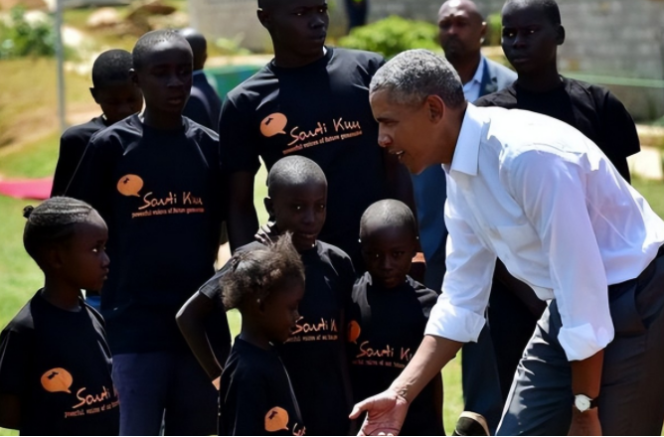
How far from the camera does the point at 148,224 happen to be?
5.00 meters

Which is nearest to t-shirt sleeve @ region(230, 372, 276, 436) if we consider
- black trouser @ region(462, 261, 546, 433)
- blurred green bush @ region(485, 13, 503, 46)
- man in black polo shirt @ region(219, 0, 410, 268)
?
man in black polo shirt @ region(219, 0, 410, 268)

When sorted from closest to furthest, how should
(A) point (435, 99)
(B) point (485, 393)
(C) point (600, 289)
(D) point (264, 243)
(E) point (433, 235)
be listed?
(C) point (600, 289)
(A) point (435, 99)
(D) point (264, 243)
(B) point (485, 393)
(E) point (433, 235)

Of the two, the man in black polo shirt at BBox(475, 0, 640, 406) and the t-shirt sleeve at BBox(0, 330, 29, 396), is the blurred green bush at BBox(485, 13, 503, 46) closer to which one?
the man in black polo shirt at BBox(475, 0, 640, 406)

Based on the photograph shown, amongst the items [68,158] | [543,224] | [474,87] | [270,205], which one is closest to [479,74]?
[474,87]

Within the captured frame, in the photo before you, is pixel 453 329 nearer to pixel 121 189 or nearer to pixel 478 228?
pixel 478 228

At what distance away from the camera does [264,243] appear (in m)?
4.61

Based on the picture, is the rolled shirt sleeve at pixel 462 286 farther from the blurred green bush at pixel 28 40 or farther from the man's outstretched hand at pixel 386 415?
the blurred green bush at pixel 28 40

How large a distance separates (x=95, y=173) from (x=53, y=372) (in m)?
1.18

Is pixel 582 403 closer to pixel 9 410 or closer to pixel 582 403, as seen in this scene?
pixel 582 403

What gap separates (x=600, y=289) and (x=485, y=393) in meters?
1.93

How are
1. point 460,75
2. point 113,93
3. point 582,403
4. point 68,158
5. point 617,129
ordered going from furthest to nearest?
1. point 460,75
2. point 113,93
3. point 68,158
4. point 617,129
5. point 582,403

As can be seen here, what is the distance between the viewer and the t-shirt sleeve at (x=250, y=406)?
12.9ft

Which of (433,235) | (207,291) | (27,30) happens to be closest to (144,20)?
(27,30)

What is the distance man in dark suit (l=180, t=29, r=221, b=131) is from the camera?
6988 mm
